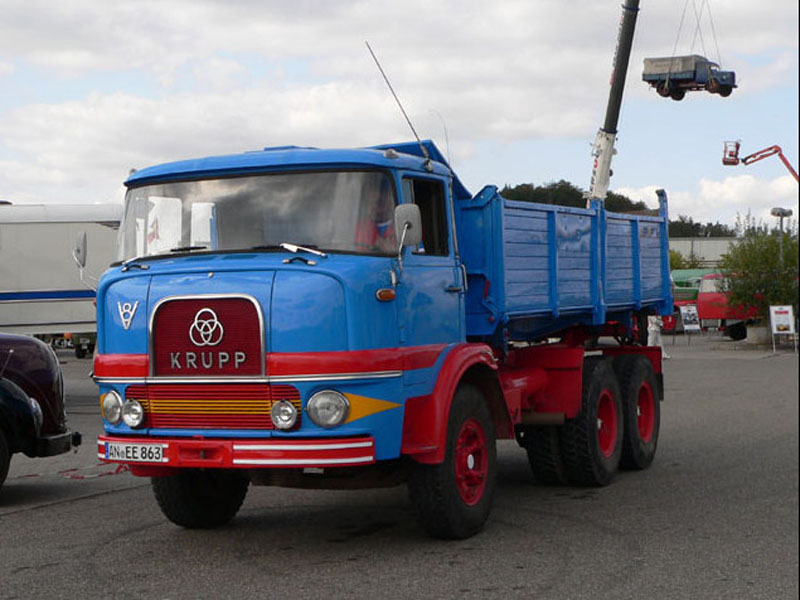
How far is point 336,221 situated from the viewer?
6828 millimetres

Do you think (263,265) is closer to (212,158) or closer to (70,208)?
(212,158)

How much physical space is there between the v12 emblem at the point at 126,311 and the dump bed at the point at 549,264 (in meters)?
2.52

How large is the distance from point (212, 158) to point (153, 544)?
2600mm

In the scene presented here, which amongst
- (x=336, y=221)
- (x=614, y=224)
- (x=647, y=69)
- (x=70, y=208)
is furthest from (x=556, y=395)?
(x=70, y=208)

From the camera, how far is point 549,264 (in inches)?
357

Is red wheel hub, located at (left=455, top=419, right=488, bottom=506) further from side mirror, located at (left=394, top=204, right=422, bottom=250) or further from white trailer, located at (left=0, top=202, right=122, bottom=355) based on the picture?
white trailer, located at (left=0, top=202, right=122, bottom=355)

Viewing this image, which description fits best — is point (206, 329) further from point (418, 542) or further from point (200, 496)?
point (418, 542)

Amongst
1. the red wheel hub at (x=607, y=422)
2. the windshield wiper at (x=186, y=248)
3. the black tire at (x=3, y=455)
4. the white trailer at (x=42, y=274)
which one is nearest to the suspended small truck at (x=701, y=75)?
the red wheel hub at (x=607, y=422)

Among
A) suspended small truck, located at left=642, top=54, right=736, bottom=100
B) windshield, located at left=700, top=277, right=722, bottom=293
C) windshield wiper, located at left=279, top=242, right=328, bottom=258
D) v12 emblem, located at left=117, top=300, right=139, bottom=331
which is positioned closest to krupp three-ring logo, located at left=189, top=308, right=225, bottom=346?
v12 emblem, located at left=117, top=300, right=139, bottom=331

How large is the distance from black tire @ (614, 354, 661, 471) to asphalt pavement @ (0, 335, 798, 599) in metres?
0.23

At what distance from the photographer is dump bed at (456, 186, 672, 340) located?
321 inches

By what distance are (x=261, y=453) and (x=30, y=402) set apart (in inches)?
146

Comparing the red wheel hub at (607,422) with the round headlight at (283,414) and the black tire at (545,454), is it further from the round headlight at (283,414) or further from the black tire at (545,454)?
the round headlight at (283,414)

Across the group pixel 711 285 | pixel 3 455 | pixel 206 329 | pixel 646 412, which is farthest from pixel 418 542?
pixel 711 285
